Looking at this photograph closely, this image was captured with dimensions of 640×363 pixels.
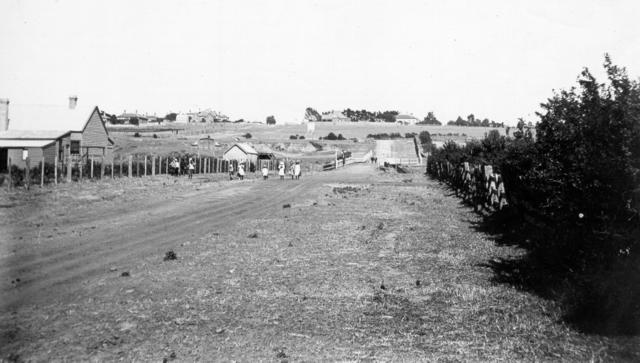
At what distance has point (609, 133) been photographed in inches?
267

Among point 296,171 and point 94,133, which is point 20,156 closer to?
point 94,133

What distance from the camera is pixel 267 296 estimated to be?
8.21 meters

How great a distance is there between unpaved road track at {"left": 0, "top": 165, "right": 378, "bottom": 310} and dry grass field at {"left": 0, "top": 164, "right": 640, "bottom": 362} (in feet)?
0.19

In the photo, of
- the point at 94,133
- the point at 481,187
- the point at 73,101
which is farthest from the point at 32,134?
the point at 481,187

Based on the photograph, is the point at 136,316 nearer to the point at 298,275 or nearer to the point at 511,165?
the point at 298,275

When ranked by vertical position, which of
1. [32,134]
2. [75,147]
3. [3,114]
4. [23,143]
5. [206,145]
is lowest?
[206,145]

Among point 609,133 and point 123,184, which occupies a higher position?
point 609,133

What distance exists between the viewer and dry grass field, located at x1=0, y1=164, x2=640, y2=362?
605 centimetres

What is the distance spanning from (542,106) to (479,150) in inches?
538

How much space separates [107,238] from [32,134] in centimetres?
3443

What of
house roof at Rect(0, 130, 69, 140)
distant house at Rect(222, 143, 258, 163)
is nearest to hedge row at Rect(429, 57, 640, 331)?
house roof at Rect(0, 130, 69, 140)

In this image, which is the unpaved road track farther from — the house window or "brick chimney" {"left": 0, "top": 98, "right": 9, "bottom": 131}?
"brick chimney" {"left": 0, "top": 98, "right": 9, "bottom": 131}

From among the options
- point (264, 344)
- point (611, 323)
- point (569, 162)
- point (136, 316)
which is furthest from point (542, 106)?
point (136, 316)

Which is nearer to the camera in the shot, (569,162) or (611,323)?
(611,323)
